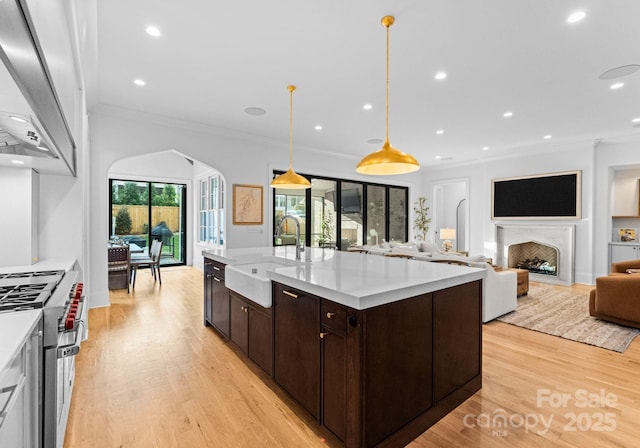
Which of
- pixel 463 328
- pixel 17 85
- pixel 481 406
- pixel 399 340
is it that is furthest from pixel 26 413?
pixel 481 406

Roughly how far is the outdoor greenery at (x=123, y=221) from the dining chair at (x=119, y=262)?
2998mm

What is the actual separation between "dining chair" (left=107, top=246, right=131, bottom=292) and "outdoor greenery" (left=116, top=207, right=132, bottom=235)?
2998 mm

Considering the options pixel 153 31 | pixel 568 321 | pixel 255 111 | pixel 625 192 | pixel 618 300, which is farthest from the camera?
pixel 625 192

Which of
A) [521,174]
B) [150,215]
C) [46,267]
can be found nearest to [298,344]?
[46,267]

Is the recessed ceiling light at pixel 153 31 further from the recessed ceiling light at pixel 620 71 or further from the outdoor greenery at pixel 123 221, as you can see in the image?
the outdoor greenery at pixel 123 221

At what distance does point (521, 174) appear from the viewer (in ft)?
23.5

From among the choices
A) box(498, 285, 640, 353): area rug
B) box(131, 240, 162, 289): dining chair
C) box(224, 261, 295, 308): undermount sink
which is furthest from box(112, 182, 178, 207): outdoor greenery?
box(498, 285, 640, 353): area rug

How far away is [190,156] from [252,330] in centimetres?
387

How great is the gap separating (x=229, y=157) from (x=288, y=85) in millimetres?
2437

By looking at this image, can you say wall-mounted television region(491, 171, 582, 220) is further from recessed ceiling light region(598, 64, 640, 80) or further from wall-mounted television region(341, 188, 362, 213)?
recessed ceiling light region(598, 64, 640, 80)

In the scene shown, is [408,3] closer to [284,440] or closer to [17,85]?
[17,85]

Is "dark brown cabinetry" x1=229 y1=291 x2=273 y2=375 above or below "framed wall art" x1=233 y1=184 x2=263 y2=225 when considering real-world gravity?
below

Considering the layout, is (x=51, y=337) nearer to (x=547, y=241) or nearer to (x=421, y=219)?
(x=547, y=241)

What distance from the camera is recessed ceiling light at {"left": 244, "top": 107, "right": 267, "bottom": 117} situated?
15.1 ft
